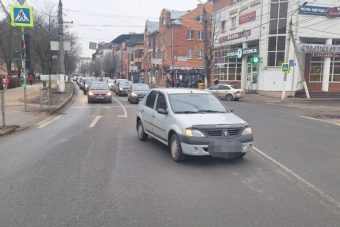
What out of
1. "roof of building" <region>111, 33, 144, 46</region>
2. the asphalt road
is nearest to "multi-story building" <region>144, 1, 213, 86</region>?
"roof of building" <region>111, 33, 144, 46</region>

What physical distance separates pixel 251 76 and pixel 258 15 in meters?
6.31

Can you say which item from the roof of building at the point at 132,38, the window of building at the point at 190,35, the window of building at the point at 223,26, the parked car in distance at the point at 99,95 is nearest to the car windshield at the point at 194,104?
the parked car in distance at the point at 99,95

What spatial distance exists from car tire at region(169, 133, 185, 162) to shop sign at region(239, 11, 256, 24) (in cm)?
3280

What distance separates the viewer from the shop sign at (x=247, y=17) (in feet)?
125

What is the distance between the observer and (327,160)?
8.41 m

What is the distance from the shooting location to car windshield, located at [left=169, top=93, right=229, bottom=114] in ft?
28.4

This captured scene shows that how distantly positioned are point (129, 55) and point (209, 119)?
93.2m

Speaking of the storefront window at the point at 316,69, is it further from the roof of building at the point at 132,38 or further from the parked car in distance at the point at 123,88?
the roof of building at the point at 132,38

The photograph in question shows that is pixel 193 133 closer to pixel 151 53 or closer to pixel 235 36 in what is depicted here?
pixel 235 36

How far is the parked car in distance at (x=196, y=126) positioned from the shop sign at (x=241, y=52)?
29.6 metres

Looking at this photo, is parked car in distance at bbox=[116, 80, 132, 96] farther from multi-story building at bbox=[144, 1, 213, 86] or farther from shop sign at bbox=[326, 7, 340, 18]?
multi-story building at bbox=[144, 1, 213, 86]

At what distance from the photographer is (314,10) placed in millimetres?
34719

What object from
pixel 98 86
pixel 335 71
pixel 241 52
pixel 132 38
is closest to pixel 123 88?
pixel 98 86

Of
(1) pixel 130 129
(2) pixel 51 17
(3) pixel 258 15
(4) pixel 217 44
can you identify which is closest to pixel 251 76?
(3) pixel 258 15
